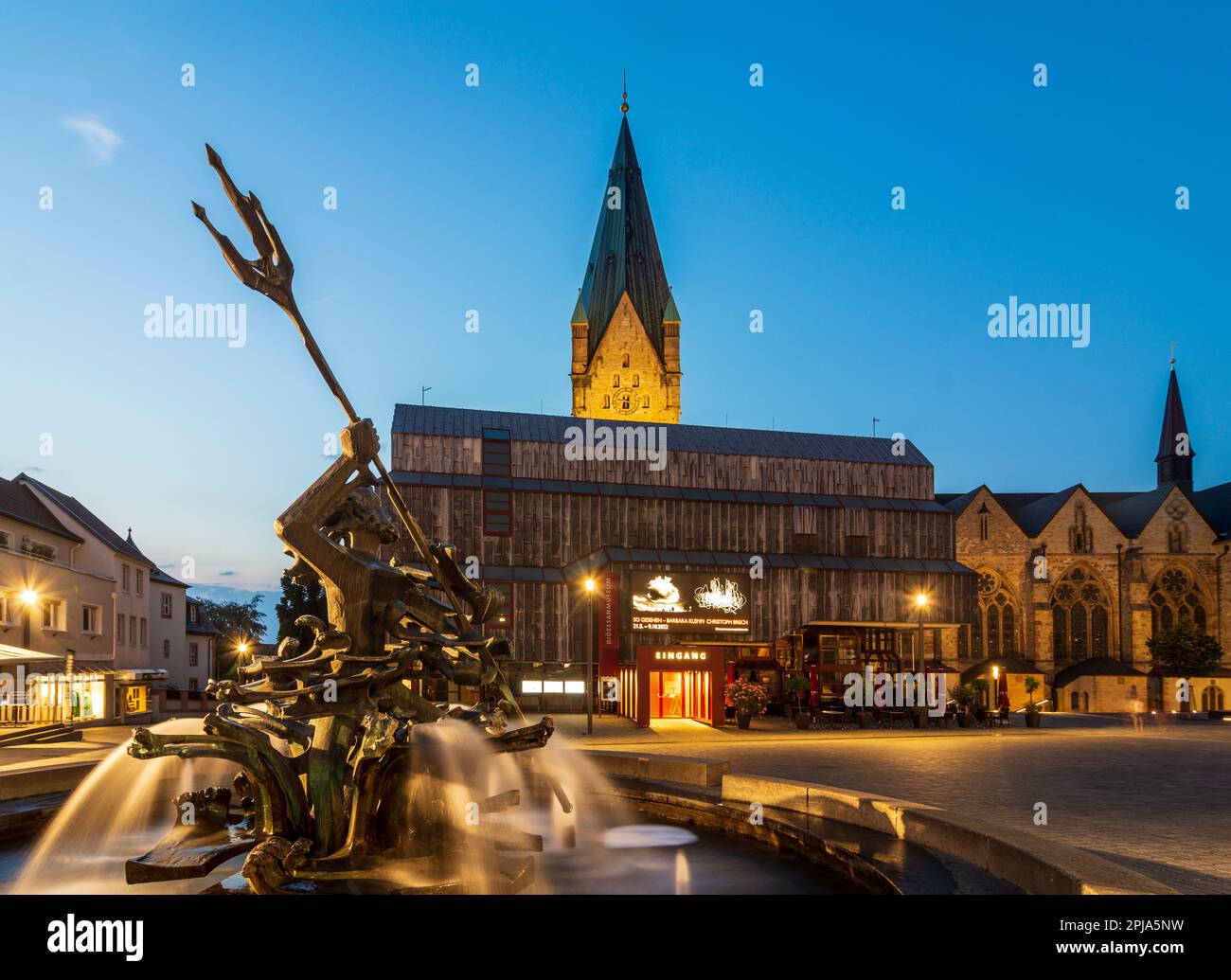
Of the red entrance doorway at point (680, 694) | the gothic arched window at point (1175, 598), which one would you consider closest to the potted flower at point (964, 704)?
the red entrance doorway at point (680, 694)

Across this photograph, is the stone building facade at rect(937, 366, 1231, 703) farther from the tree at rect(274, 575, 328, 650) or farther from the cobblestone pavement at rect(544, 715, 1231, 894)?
the tree at rect(274, 575, 328, 650)

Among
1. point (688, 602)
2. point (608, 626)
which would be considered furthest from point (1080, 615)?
point (608, 626)

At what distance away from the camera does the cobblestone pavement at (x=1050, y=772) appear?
13.3m

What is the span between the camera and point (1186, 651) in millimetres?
57562

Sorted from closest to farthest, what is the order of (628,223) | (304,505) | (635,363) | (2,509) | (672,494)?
(304,505) → (2,509) → (672,494) → (635,363) → (628,223)

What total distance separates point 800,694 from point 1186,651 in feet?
107

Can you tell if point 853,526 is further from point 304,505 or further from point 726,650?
point 304,505

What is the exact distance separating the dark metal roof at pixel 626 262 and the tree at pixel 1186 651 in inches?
2519

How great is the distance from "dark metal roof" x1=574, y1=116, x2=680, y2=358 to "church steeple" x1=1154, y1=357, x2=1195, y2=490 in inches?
2078

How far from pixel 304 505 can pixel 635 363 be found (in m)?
97.5

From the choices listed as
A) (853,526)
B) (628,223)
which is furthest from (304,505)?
(628,223)

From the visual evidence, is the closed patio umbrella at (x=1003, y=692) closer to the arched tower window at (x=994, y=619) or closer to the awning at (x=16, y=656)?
the arched tower window at (x=994, y=619)

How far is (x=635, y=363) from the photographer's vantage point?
106 meters

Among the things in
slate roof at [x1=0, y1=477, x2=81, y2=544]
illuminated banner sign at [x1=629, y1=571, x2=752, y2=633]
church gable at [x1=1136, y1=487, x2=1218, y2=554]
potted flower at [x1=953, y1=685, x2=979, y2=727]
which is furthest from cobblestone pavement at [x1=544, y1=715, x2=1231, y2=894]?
church gable at [x1=1136, y1=487, x2=1218, y2=554]
